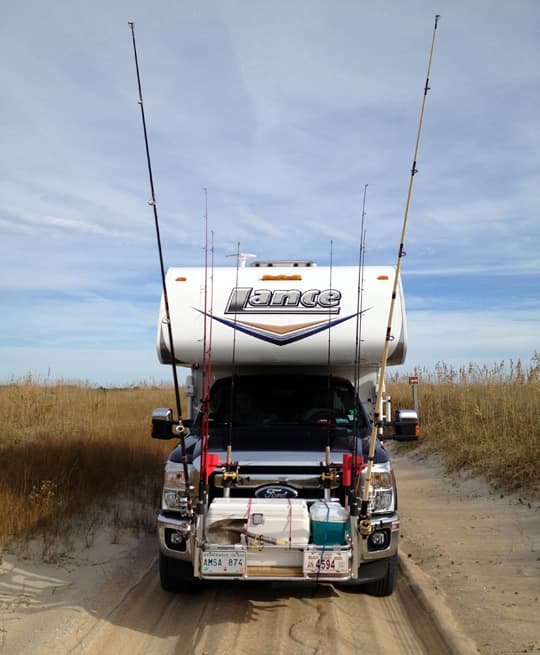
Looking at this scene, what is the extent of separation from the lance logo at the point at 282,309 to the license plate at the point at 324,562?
262 centimetres

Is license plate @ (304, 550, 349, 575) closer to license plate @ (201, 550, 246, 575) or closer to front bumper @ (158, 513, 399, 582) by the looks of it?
front bumper @ (158, 513, 399, 582)

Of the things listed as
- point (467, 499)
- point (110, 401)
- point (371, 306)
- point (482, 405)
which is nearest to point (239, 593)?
point (371, 306)

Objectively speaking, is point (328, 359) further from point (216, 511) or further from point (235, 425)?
point (216, 511)

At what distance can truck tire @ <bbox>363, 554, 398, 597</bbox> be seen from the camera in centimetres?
551

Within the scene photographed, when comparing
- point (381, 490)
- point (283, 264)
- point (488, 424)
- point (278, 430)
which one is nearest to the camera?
point (381, 490)

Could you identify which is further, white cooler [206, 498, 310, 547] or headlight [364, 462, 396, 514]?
headlight [364, 462, 396, 514]

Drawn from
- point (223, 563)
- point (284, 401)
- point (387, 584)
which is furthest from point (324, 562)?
point (284, 401)

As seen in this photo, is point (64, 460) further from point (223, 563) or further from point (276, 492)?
point (223, 563)

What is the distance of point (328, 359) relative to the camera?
265 inches

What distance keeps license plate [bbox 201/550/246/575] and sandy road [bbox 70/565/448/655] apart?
1.61ft

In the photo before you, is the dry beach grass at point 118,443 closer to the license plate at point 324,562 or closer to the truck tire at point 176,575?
the truck tire at point 176,575

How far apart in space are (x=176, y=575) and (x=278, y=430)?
5.40 ft

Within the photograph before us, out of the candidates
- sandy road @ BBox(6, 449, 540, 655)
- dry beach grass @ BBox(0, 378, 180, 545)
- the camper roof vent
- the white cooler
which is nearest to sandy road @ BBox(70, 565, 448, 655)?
sandy road @ BBox(6, 449, 540, 655)

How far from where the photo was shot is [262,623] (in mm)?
5070
